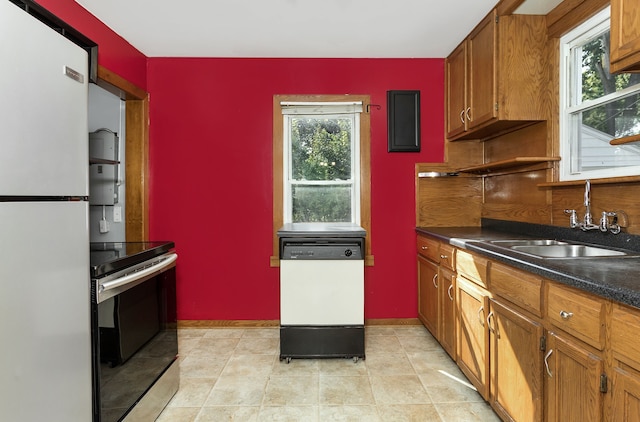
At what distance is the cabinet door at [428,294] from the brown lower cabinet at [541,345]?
0.38 meters

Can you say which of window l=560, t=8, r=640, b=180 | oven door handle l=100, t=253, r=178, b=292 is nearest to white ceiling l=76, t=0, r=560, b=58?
window l=560, t=8, r=640, b=180

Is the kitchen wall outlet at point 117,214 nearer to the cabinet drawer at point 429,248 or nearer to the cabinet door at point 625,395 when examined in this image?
the cabinet drawer at point 429,248

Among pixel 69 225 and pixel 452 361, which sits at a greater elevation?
pixel 69 225

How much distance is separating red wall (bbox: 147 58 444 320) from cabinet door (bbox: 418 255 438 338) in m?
0.22

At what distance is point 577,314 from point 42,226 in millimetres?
1844

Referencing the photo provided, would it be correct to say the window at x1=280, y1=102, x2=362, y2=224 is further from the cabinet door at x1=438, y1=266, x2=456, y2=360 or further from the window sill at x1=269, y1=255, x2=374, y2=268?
the cabinet door at x1=438, y1=266, x2=456, y2=360

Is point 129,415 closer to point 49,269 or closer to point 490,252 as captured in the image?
point 49,269

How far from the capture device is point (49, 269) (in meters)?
1.27

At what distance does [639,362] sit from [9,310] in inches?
72.0

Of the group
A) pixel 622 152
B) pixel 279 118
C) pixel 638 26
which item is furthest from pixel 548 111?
pixel 279 118

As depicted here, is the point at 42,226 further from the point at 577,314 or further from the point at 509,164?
the point at 509,164

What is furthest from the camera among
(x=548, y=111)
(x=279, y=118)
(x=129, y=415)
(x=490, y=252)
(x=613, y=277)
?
(x=279, y=118)

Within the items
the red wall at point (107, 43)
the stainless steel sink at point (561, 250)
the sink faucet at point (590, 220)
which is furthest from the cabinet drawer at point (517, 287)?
the red wall at point (107, 43)

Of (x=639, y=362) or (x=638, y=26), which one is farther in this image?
Answer: (x=638, y=26)
